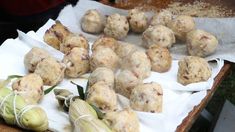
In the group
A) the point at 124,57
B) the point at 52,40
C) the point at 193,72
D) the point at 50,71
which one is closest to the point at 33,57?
the point at 50,71

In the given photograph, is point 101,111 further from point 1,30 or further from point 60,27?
point 1,30

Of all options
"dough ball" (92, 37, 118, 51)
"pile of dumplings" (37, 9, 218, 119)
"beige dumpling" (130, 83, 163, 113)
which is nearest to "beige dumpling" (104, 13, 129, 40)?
"pile of dumplings" (37, 9, 218, 119)

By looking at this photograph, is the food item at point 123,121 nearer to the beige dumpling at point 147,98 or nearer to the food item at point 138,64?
the beige dumpling at point 147,98

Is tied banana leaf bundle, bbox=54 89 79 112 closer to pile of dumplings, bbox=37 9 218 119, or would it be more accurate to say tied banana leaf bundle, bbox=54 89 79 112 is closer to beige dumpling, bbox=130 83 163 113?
pile of dumplings, bbox=37 9 218 119

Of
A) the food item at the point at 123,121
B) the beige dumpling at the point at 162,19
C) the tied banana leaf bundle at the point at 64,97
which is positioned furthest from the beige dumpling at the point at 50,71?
the beige dumpling at the point at 162,19

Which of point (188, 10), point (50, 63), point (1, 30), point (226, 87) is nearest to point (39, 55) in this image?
point (50, 63)

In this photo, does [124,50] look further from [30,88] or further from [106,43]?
[30,88]
